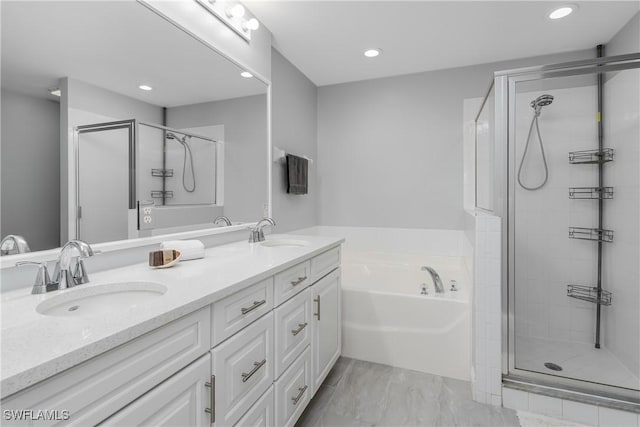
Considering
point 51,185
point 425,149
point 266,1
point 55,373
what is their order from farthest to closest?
1. point 425,149
2. point 266,1
3. point 51,185
4. point 55,373

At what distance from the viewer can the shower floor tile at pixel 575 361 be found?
68.6 inches

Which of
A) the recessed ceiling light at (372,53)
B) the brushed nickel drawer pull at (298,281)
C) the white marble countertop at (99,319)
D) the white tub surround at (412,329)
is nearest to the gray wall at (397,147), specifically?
the recessed ceiling light at (372,53)

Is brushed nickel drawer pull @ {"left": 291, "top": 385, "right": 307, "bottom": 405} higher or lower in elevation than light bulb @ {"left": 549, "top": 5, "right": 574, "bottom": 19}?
lower

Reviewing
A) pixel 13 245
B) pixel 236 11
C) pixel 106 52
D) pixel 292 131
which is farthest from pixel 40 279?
pixel 292 131

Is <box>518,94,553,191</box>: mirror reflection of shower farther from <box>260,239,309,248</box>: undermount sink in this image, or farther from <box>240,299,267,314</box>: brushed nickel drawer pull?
<box>240,299,267,314</box>: brushed nickel drawer pull

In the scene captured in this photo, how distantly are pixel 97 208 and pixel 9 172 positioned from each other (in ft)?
0.93

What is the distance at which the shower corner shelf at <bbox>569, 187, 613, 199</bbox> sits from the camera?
207 cm

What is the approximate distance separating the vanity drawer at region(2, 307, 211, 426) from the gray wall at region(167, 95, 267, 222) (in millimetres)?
1097

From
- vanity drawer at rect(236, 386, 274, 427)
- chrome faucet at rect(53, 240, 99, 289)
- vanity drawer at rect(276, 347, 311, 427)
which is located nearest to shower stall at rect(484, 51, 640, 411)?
vanity drawer at rect(276, 347, 311, 427)

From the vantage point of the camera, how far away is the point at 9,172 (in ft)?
3.00

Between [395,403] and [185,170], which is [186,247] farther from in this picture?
[395,403]

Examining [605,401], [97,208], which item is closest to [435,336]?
[605,401]

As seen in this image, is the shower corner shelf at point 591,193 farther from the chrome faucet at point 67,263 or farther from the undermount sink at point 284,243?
the chrome faucet at point 67,263

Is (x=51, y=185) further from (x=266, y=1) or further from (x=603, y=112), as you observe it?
(x=603, y=112)
